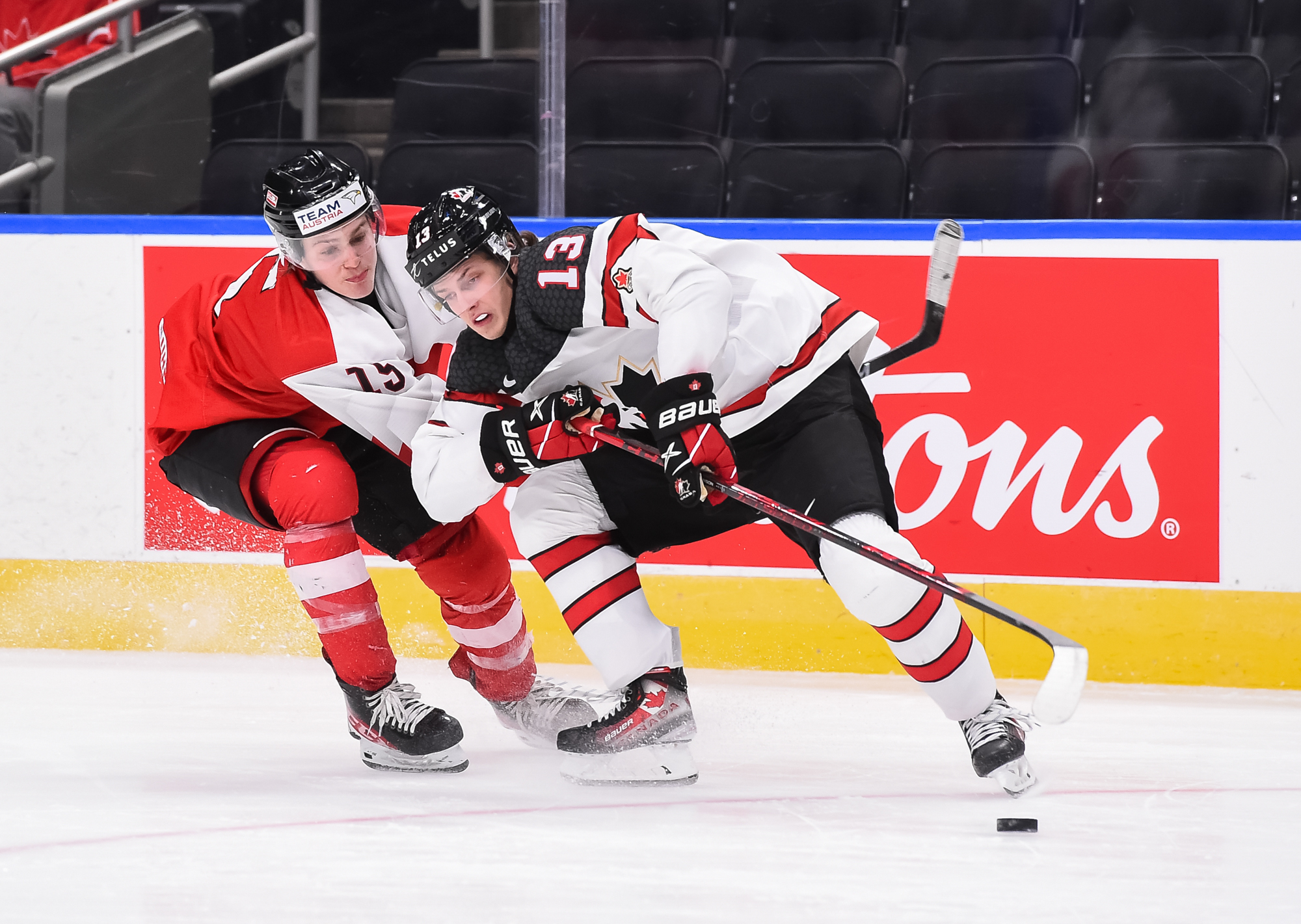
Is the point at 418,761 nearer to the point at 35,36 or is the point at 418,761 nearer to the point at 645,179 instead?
the point at 645,179

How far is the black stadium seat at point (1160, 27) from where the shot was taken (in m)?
4.05

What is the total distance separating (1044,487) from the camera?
9.65 feet

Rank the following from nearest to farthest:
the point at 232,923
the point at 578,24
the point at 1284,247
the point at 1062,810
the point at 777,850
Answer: the point at 232,923 → the point at 777,850 → the point at 1062,810 → the point at 1284,247 → the point at 578,24

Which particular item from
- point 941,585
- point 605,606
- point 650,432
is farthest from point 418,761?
point 941,585

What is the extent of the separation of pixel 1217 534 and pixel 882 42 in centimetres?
217

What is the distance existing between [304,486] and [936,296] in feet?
3.38

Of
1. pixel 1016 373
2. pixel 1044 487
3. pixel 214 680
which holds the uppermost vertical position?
pixel 1016 373

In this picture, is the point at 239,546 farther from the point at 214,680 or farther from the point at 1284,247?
the point at 1284,247

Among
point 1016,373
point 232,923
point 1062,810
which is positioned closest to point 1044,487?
point 1016,373

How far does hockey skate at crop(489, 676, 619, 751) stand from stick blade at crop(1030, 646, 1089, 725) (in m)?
0.81

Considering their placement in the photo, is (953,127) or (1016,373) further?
(953,127)

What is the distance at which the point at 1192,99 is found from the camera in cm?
389

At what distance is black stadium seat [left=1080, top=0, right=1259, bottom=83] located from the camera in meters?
4.05


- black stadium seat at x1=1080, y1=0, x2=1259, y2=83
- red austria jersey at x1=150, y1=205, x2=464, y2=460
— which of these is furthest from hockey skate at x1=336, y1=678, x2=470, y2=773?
black stadium seat at x1=1080, y1=0, x2=1259, y2=83
